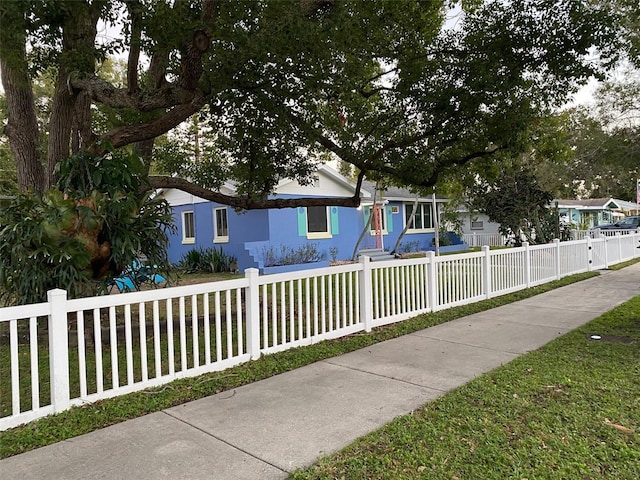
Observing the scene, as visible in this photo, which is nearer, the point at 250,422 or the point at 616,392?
the point at 250,422

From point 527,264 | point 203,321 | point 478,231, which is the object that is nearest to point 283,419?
point 203,321

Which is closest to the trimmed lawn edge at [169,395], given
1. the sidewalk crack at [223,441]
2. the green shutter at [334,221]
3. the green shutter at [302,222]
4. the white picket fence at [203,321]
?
the white picket fence at [203,321]

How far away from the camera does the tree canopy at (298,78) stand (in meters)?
5.66

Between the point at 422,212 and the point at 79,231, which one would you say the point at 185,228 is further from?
the point at 79,231

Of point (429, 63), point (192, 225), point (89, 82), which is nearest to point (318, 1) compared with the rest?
point (429, 63)

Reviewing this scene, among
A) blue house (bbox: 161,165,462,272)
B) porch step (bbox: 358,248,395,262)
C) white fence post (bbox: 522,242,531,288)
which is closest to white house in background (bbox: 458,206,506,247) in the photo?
blue house (bbox: 161,165,462,272)

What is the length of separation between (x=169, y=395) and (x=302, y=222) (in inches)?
497

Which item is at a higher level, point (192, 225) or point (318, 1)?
point (318, 1)

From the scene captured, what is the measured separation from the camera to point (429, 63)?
812cm

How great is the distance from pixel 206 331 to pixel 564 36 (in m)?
6.76

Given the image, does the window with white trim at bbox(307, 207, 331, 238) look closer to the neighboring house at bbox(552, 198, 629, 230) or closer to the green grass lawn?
the green grass lawn

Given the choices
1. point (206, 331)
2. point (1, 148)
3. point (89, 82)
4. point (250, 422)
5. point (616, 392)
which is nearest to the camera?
point (250, 422)

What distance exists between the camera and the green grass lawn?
2953mm

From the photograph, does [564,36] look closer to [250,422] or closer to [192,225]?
[250,422]
